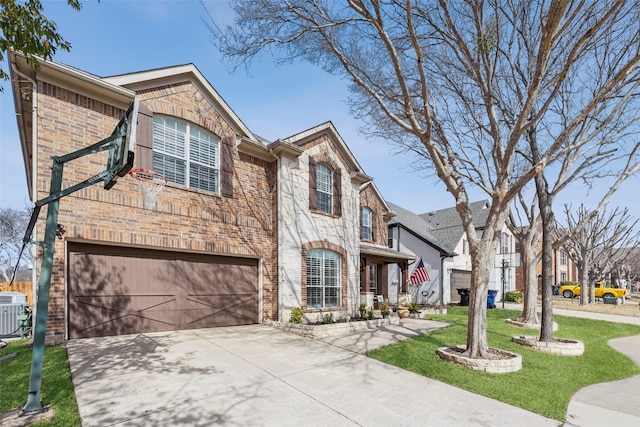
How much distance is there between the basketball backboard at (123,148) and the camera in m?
4.32

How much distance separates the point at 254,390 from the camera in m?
5.46

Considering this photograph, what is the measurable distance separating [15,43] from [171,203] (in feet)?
17.3

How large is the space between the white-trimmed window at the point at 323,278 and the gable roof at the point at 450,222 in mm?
16413

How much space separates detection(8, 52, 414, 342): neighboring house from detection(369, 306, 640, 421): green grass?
4556 mm

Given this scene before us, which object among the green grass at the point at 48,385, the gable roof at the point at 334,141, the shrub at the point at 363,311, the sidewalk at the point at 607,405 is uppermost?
the gable roof at the point at 334,141

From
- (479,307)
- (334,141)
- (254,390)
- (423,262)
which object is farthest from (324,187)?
(423,262)

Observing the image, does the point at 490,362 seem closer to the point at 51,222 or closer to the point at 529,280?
the point at 51,222

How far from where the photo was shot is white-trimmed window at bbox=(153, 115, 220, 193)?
962 cm

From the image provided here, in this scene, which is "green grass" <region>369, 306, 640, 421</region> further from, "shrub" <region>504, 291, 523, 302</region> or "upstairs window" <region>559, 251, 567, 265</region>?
"upstairs window" <region>559, 251, 567, 265</region>

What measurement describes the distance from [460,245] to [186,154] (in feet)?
76.1

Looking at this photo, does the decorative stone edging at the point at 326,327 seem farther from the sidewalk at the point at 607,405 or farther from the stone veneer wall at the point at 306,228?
the sidewalk at the point at 607,405

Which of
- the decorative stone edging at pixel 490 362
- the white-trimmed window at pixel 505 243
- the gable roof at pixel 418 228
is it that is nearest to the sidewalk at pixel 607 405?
the decorative stone edging at pixel 490 362

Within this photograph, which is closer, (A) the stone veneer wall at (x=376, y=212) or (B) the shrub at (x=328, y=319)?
(B) the shrub at (x=328, y=319)

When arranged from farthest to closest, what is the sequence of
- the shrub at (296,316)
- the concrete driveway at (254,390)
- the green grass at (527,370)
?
the shrub at (296,316), the green grass at (527,370), the concrete driveway at (254,390)
